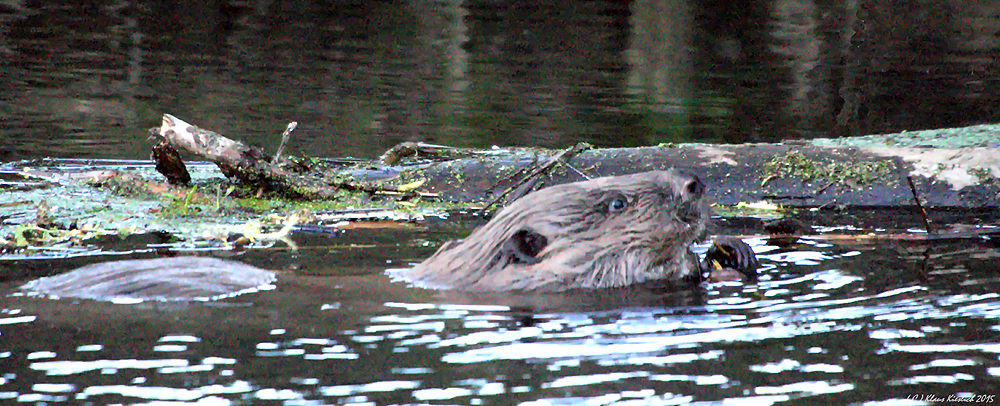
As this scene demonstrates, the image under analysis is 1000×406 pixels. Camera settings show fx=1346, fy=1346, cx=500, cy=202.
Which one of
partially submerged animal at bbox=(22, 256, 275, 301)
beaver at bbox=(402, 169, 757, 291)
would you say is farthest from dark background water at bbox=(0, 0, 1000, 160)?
beaver at bbox=(402, 169, 757, 291)

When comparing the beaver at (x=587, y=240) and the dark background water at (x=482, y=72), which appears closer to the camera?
the beaver at (x=587, y=240)

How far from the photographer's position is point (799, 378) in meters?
4.08

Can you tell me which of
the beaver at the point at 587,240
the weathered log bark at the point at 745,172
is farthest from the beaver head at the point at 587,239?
the weathered log bark at the point at 745,172

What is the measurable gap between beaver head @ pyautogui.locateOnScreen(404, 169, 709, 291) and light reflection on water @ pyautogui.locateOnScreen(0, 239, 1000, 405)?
0.48 ft

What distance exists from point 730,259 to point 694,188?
52 centimetres

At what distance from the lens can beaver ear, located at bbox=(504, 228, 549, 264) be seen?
208 inches

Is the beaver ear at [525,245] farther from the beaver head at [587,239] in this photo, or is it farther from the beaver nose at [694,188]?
the beaver nose at [694,188]

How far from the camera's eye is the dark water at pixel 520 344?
3910 millimetres

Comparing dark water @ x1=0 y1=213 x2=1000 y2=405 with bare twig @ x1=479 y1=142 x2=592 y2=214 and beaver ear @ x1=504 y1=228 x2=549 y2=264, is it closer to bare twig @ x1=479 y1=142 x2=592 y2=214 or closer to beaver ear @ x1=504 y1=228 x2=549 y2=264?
beaver ear @ x1=504 y1=228 x2=549 y2=264

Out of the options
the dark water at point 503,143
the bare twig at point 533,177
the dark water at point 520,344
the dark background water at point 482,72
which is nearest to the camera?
the dark water at point 520,344

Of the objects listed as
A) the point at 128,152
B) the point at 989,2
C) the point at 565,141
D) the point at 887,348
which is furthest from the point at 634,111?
the point at 989,2

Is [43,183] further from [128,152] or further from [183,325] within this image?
[183,325]

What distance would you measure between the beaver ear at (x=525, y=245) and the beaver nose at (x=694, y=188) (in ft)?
1.96

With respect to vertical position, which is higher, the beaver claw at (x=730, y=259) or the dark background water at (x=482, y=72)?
the dark background water at (x=482, y=72)
